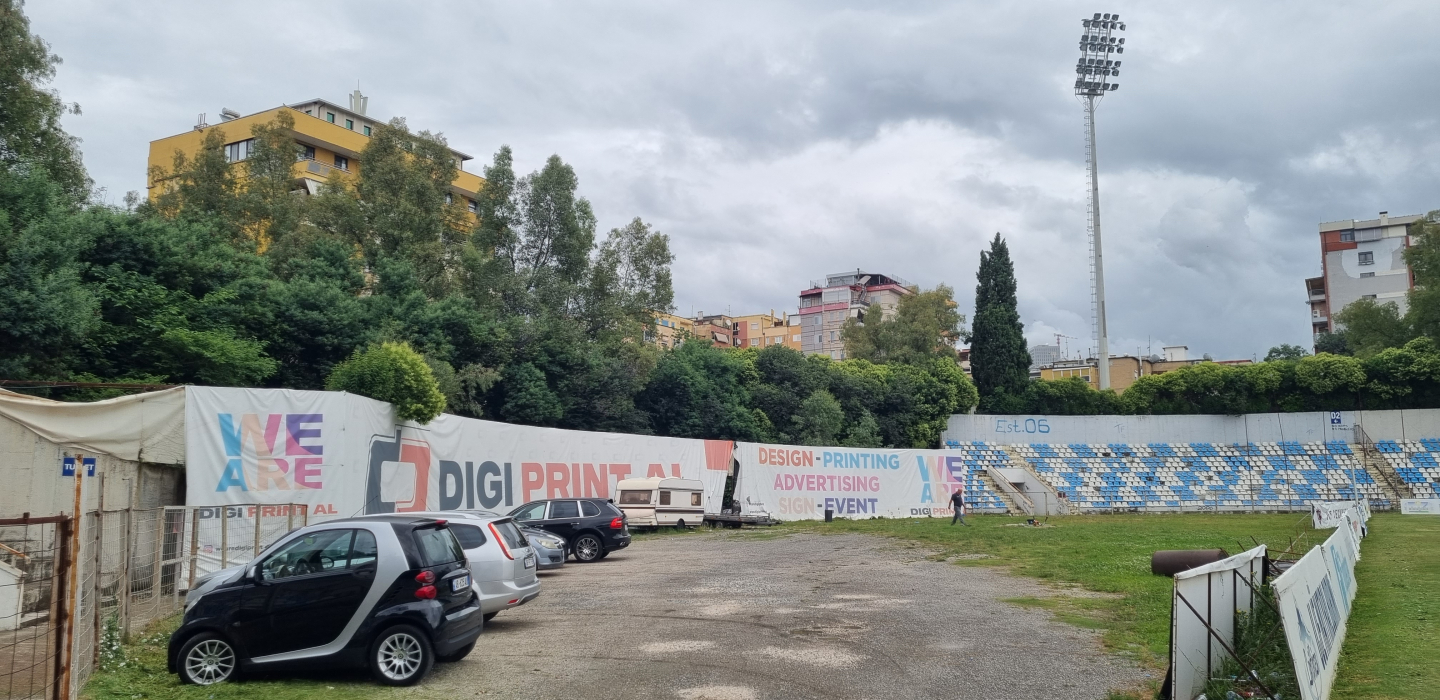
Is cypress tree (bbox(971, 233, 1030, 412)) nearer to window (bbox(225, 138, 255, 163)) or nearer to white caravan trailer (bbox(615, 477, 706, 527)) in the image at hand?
white caravan trailer (bbox(615, 477, 706, 527))

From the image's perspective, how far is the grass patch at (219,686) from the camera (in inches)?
334

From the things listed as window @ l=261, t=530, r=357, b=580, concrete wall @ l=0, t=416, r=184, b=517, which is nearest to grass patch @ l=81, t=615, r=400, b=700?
window @ l=261, t=530, r=357, b=580

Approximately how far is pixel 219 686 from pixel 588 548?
13729 millimetres

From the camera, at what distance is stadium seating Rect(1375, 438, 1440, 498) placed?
172ft

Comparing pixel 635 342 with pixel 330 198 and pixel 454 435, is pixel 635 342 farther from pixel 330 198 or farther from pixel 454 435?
pixel 454 435

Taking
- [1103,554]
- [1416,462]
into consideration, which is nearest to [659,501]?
[1103,554]

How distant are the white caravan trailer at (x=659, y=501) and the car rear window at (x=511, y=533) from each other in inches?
646

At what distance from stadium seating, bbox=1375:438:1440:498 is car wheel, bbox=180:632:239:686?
196 ft

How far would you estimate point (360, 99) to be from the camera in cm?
6138

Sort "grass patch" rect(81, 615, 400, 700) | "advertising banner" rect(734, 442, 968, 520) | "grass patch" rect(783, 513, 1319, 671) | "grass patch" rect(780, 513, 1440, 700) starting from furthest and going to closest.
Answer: "advertising banner" rect(734, 442, 968, 520) → "grass patch" rect(783, 513, 1319, 671) → "grass patch" rect(780, 513, 1440, 700) → "grass patch" rect(81, 615, 400, 700)

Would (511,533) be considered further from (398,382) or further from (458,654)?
(398,382)

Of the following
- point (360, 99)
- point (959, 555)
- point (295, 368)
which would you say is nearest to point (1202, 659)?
point (959, 555)

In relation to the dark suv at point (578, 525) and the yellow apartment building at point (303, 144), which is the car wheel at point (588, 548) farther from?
the yellow apartment building at point (303, 144)

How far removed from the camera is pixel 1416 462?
5472 cm
